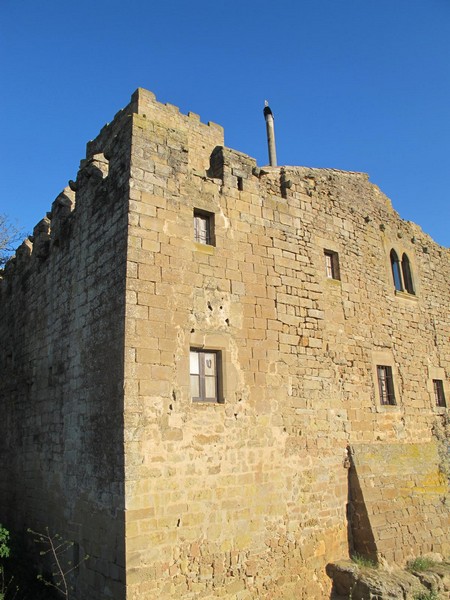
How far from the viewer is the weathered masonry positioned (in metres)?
6.36

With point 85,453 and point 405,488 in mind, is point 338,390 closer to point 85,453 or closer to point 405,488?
point 405,488

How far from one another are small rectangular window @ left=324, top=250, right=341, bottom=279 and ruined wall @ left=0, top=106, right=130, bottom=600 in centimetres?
441

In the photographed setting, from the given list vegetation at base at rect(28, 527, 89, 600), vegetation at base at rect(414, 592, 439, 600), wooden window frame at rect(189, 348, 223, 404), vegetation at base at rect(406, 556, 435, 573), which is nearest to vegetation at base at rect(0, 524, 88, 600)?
vegetation at base at rect(28, 527, 89, 600)

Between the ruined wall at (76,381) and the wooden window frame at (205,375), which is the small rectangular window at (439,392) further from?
the ruined wall at (76,381)

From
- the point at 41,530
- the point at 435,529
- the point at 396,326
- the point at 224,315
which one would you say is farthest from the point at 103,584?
the point at 396,326

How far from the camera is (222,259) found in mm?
7645

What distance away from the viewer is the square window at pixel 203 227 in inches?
300

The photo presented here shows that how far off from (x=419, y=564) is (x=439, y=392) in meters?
4.32

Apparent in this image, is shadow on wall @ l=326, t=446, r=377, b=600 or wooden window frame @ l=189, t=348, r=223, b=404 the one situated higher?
wooden window frame @ l=189, t=348, r=223, b=404

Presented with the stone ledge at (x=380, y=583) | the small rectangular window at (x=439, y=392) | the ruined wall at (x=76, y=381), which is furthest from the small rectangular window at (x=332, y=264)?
the stone ledge at (x=380, y=583)

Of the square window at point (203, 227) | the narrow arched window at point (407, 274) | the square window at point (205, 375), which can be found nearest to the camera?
the square window at point (205, 375)

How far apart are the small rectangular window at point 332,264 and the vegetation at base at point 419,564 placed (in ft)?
17.0

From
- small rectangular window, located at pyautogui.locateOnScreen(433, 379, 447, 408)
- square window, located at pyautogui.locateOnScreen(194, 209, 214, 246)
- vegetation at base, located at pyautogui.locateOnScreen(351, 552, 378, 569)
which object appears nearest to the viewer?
square window, located at pyautogui.locateOnScreen(194, 209, 214, 246)

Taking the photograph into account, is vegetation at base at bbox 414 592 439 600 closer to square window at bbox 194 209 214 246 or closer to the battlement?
square window at bbox 194 209 214 246
